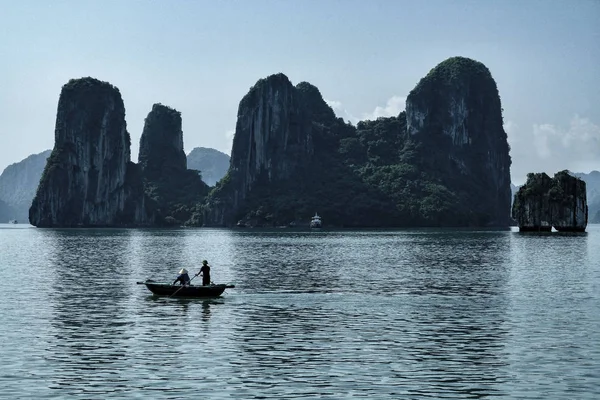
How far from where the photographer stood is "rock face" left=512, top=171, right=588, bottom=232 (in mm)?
184875

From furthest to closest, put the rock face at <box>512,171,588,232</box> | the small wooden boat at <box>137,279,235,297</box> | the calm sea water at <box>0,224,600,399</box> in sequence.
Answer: the rock face at <box>512,171,588,232</box> < the small wooden boat at <box>137,279,235,297</box> < the calm sea water at <box>0,224,600,399</box>

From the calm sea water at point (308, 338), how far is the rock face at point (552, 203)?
127532 mm

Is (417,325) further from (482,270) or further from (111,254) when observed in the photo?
(111,254)

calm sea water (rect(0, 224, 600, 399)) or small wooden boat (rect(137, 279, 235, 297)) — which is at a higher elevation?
small wooden boat (rect(137, 279, 235, 297))

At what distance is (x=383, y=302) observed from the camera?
4406 centimetres

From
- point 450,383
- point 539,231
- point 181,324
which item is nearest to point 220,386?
point 450,383

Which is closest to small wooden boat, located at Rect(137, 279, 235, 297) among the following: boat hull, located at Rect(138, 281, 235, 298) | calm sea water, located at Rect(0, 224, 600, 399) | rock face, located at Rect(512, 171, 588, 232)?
boat hull, located at Rect(138, 281, 235, 298)

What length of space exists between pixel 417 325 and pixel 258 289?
1860 centimetres

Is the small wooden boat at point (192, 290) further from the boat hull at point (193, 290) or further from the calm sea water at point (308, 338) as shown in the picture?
the calm sea water at point (308, 338)

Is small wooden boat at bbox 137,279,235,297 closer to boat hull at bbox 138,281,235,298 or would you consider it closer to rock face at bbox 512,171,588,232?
boat hull at bbox 138,281,235,298

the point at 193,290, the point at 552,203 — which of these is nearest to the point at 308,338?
the point at 193,290

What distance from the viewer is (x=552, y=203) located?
186 m

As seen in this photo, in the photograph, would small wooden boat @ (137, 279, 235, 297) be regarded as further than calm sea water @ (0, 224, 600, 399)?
Yes

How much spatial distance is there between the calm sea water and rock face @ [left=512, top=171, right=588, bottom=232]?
418ft
